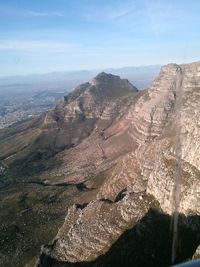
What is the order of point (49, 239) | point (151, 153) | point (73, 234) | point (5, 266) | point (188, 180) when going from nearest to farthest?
1. point (188, 180)
2. point (73, 234)
3. point (5, 266)
4. point (49, 239)
5. point (151, 153)

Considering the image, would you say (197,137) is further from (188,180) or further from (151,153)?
(151,153)

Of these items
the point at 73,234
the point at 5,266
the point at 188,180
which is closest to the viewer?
A: the point at 188,180

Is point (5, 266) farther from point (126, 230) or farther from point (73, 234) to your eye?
point (126, 230)

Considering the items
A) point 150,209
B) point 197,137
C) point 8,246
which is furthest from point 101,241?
point 8,246

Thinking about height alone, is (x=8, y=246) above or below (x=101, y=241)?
below

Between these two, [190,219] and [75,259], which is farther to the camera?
[75,259]

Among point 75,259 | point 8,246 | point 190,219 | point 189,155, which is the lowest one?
point 8,246

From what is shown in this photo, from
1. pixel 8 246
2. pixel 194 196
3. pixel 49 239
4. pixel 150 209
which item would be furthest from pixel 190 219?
pixel 8 246
